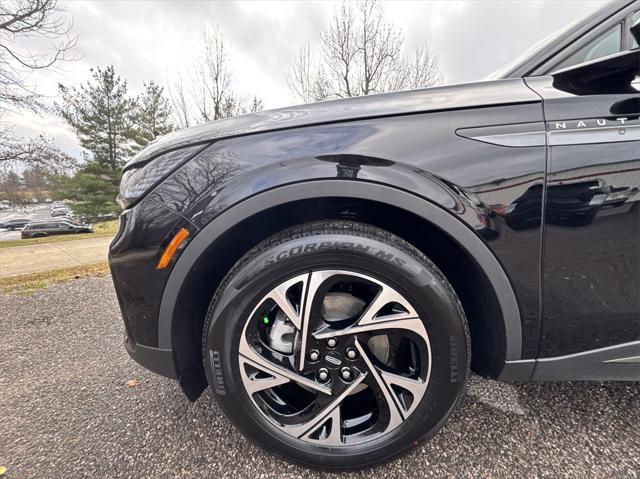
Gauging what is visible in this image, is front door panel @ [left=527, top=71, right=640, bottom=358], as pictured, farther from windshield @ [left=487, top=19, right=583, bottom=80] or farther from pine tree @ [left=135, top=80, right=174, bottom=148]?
pine tree @ [left=135, top=80, right=174, bottom=148]

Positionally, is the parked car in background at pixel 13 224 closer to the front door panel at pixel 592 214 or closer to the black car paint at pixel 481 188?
the black car paint at pixel 481 188

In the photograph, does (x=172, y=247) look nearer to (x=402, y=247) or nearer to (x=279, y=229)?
(x=279, y=229)

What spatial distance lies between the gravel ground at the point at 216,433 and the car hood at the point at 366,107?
125cm

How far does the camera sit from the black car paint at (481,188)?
1066 millimetres

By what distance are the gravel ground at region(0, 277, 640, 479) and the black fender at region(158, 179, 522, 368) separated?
46 centimetres

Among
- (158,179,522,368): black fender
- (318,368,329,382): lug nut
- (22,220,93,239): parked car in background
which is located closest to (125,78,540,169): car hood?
(158,179,522,368): black fender

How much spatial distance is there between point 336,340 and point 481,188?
29.8 inches

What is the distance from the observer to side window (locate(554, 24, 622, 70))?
48.2 inches

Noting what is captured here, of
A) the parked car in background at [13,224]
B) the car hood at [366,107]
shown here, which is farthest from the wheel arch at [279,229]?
the parked car in background at [13,224]

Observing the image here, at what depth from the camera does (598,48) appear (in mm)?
1238

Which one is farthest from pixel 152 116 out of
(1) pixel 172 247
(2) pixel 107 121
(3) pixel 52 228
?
(1) pixel 172 247

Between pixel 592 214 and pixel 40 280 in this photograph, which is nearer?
pixel 592 214

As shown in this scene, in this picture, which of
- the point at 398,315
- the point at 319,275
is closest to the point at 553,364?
the point at 398,315

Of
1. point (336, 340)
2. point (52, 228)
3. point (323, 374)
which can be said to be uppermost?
point (336, 340)
